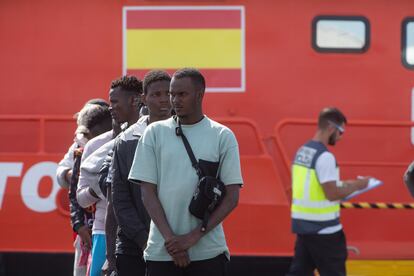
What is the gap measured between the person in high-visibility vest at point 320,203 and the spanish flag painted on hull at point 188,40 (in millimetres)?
1066

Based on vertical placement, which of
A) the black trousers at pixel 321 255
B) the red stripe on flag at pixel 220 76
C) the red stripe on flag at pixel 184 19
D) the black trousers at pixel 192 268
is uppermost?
the red stripe on flag at pixel 184 19

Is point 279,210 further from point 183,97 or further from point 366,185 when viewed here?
point 183,97

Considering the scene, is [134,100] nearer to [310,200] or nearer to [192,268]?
[192,268]

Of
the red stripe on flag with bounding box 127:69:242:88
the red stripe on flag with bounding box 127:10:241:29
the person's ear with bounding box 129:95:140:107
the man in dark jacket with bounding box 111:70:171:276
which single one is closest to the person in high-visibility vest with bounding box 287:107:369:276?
the red stripe on flag with bounding box 127:69:242:88

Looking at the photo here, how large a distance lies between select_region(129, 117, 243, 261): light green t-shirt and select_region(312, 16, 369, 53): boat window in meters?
3.55

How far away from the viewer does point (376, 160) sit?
7.22m

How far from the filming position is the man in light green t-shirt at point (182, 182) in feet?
12.3

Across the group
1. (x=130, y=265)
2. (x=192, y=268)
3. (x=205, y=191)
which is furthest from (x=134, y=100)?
(x=192, y=268)

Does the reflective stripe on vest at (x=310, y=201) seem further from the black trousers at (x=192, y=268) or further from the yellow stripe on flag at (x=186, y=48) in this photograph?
the black trousers at (x=192, y=268)

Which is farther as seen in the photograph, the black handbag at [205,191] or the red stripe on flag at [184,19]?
the red stripe on flag at [184,19]

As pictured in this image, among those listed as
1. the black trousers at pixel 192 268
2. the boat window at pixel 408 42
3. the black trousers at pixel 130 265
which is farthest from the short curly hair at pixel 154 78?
the boat window at pixel 408 42

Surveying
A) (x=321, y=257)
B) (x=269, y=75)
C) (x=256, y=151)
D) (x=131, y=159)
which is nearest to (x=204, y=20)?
(x=269, y=75)

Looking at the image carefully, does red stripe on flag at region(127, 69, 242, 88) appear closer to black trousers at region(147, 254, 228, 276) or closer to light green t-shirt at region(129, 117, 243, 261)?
light green t-shirt at region(129, 117, 243, 261)

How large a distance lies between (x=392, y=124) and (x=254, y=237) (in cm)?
148
